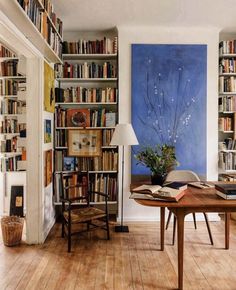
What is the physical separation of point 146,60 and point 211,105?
1.16m

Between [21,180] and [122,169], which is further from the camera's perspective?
[21,180]

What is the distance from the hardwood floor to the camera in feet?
8.58

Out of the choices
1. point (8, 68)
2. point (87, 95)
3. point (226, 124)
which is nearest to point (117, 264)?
point (87, 95)

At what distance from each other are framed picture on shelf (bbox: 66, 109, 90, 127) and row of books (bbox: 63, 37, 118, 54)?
2.84 feet

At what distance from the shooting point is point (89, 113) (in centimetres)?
442

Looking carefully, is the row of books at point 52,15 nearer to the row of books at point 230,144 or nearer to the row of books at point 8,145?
the row of books at point 8,145

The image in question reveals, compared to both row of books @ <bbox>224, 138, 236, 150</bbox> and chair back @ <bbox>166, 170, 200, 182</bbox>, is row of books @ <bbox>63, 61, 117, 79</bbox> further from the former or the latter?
row of books @ <bbox>224, 138, 236, 150</bbox>

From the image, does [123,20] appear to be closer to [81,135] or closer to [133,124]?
[133,124]

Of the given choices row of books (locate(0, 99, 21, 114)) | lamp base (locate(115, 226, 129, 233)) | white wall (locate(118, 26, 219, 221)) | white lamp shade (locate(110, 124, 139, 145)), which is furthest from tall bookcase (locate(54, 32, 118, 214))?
row of books (locate(0, 99, 21, 114))

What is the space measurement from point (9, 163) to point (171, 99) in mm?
2714

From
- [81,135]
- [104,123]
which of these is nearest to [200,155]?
[104,123]

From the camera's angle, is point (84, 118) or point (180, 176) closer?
point (180, 176)

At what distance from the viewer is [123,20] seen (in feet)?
13.4

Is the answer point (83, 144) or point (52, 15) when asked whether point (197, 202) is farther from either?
point (52, 15)
